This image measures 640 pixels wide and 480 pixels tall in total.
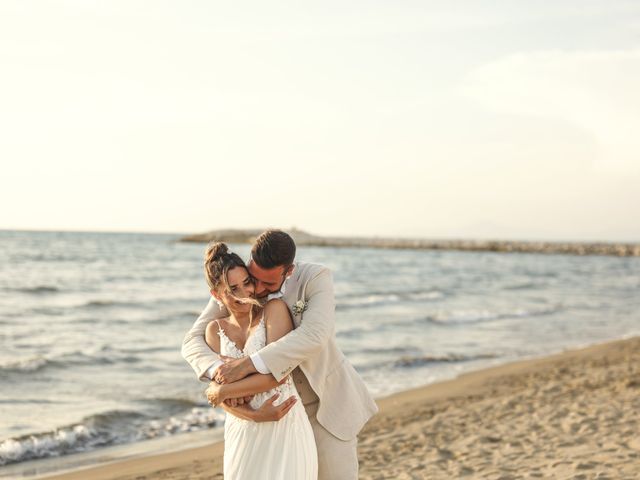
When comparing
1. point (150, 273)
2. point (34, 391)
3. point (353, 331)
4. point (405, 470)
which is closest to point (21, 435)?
point (34, 391)

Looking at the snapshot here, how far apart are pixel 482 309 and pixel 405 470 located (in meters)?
16.3

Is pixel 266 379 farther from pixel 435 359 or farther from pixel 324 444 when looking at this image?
pixel 435 359

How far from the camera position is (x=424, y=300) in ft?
81.4

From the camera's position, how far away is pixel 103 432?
26.2 ft

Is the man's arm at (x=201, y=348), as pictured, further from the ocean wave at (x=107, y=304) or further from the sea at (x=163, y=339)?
the ocean wave at (x=107, y=304)

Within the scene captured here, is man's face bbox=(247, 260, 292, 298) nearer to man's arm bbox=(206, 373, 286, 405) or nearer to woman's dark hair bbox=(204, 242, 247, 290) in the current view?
woman's dark hair bbox=(204, 242, 247, 290)

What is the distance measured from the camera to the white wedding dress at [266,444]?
120 inches

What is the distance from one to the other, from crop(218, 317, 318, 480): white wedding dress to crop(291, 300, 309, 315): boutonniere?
17 centimetres

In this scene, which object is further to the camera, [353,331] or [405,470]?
[353,331]

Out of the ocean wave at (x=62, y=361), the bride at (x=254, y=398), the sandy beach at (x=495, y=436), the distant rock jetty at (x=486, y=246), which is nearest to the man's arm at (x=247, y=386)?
the bride at (x=254, y=398)

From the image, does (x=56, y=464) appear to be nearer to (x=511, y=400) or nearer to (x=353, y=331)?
(x=511, y=400)

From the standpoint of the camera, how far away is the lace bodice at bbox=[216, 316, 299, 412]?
10.0 ft

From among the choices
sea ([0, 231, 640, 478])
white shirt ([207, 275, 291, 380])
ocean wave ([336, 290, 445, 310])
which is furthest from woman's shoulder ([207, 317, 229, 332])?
ocean wave ([336, 290, 445, 310])

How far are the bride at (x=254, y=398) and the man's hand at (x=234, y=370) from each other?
0.09 ft
